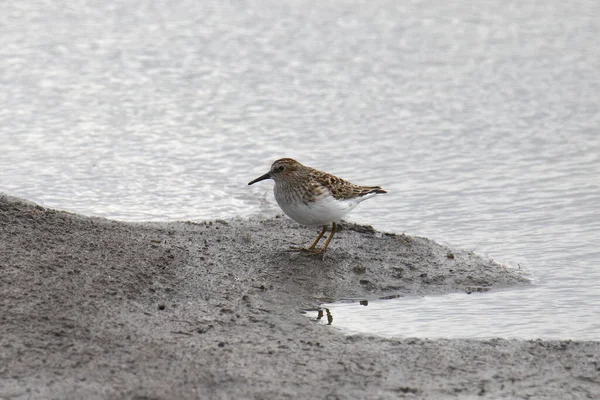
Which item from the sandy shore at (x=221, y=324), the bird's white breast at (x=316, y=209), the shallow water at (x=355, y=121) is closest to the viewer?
the sandy shore at (x=221, y=324)

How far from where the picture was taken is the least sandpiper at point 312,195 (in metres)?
8.98

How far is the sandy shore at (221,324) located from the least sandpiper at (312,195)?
406 millimetres

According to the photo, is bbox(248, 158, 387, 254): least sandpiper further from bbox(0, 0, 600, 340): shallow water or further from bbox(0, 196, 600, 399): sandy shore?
bbox(0, 0, 600, 340): shallow water

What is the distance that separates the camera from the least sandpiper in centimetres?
898

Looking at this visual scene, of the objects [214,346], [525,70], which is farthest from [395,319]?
[525,70]

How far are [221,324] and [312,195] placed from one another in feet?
6.71

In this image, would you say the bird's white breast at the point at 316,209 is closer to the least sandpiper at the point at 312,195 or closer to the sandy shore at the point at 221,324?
the least sandpiper at the point at 312,195

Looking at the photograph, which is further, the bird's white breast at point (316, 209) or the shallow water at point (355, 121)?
the shallow water at point (355, 121)

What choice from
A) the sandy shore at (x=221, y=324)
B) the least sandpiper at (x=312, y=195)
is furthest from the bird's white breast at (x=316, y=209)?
the sandy shore at (x=221, y=324)

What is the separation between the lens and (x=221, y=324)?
7.32m

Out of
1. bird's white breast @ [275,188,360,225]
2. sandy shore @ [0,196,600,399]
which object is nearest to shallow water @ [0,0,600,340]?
sandy shore @ [0,196,600,399]

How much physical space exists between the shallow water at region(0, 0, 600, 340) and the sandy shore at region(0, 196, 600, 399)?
55 centimetres

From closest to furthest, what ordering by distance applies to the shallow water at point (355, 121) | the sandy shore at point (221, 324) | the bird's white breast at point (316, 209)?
the sandy shore at point (221, 324) → the bird's white breast at point (316, 209) → the shallow water at point (355, 121)

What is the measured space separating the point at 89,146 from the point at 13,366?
7221 mm
